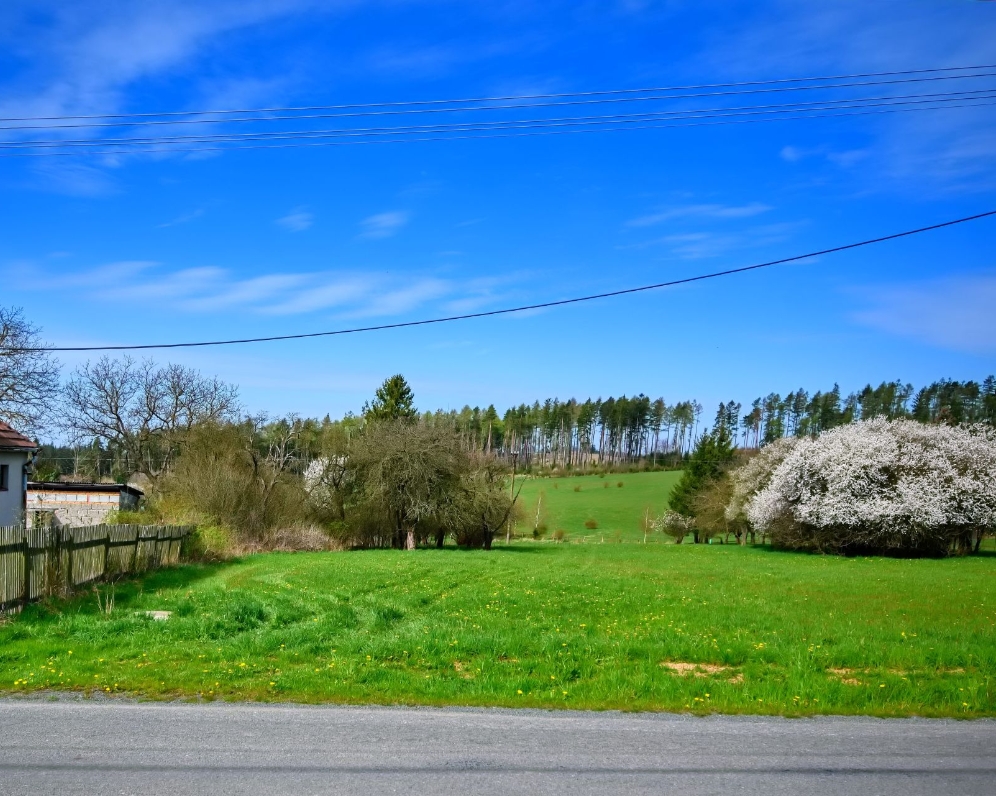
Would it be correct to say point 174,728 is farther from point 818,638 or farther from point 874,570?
point 874,570

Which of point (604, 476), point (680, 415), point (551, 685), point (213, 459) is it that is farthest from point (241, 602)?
point (680, 415)

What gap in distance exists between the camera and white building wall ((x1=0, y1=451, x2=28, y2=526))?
3334 cm

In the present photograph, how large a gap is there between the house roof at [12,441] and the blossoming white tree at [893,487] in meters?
36.2

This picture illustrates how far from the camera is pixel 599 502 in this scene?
92.4 metres

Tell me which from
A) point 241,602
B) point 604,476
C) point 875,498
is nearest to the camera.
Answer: point 241,602

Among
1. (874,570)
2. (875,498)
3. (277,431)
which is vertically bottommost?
(874,570)

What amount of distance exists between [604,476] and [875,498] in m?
78.3

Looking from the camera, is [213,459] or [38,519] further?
[213,459]

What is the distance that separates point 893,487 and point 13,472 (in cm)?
4088

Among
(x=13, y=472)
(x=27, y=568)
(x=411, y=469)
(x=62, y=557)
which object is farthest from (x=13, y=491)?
(x=27, y=568)

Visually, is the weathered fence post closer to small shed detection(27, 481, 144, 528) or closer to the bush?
small shed detection(27, 481, 144, 528)

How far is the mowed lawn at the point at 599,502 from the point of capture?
252 feet

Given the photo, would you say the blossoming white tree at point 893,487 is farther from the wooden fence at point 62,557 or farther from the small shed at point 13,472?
the small shed at point 13,472

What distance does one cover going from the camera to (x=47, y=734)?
687 cm
